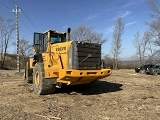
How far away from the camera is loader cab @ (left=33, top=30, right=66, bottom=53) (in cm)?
1248

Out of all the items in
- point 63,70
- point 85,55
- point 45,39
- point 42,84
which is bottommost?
point 42,84

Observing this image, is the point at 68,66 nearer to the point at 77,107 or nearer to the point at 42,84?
the point at 42,84

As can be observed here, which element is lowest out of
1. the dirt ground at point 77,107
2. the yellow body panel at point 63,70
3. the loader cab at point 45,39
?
the dirt ground at point 77,107

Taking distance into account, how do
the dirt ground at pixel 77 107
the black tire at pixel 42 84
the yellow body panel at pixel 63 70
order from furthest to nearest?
the black tire at pixel 42 84, the yellow body panel at pixel 63 70, the dirt ground at pixel 77 107

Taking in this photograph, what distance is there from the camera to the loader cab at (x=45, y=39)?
12.5 m

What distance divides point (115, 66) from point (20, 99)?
162 feet

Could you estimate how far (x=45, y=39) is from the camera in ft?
41.7

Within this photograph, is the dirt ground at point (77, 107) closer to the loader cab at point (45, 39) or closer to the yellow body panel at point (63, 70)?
the yellow body panel at point (63, 70)

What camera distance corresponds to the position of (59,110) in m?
8.20

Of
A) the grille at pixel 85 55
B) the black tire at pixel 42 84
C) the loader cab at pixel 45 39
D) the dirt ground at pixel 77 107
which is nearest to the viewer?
the dirt ground at pixel 77 107

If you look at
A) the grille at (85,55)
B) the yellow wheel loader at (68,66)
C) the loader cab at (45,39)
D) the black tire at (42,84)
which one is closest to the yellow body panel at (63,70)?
the yellow wheel loader at (68,66)

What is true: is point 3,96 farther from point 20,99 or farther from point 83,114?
point 83,114

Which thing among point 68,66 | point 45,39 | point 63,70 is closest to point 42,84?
point 63,70

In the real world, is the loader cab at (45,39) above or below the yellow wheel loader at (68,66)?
above
